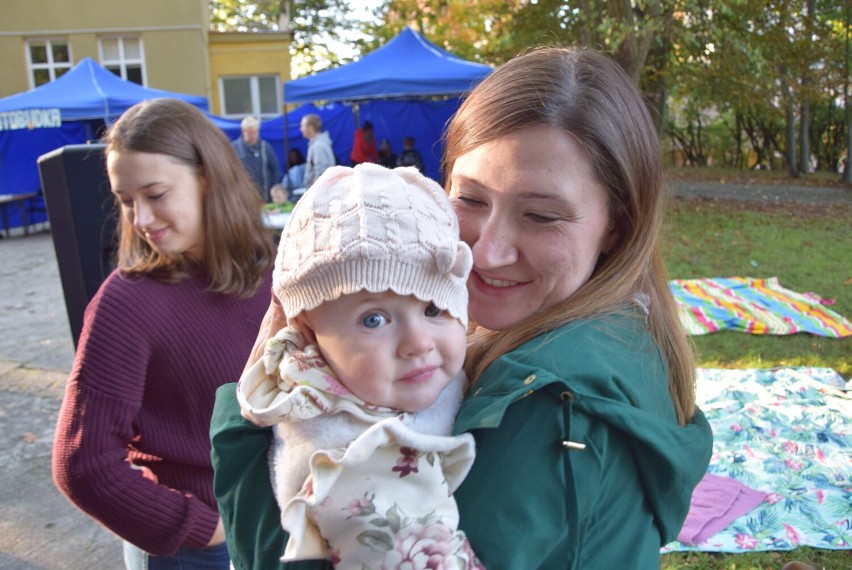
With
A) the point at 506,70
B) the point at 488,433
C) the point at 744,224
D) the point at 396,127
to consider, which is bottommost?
the point at 744,224

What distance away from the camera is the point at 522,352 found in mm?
1308

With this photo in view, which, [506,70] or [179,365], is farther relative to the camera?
[179,365]

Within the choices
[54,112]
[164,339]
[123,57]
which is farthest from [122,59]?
[164,339]

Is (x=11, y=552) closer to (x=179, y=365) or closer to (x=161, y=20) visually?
(x=179, y=365)

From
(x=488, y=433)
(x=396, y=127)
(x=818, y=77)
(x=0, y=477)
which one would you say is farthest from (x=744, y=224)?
(x=488, y=433)

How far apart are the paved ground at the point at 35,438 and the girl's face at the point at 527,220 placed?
3.21 meters

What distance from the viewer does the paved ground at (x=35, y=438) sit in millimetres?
3842

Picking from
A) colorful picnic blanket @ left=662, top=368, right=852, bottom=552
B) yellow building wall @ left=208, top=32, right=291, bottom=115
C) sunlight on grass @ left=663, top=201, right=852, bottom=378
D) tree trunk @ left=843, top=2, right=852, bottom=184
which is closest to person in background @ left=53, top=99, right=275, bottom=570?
colorful picnic blanket @ left=662, top=368, right=852, bottom=552

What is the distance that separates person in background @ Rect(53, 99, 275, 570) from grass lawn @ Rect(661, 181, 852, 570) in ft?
5.52

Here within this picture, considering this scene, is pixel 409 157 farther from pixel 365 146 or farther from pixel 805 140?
pixel 805 140

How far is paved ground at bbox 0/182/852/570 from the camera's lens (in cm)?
384

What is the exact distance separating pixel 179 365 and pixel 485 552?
1255mm

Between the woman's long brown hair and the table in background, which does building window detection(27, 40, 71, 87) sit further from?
the woman's long brown hair

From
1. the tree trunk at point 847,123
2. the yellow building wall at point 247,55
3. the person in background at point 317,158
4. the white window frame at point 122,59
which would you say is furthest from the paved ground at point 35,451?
the yellow building wall at point 247,55
